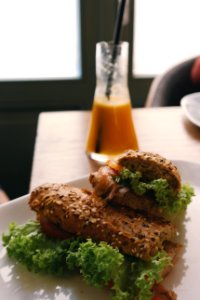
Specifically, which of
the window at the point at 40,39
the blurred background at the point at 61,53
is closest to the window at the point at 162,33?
the blurred background at the point at 61,53

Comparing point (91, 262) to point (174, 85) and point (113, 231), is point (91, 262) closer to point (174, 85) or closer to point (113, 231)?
point (113, 231)

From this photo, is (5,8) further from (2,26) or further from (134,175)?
(134,175)

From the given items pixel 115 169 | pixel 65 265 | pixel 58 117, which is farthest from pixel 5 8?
pixel 65 265

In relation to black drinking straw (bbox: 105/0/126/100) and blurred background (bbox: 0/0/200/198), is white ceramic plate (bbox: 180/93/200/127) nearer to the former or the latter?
black drinking straw (bbox: 105/0/126/100)

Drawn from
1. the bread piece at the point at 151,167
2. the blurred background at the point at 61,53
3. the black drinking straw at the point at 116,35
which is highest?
the black drinking straw at the point at 116,35

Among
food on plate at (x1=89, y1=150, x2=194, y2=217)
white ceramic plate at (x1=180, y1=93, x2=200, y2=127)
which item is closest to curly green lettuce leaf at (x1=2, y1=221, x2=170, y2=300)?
food on plate at (x1=89, y1=150, x2=194, y2=217)

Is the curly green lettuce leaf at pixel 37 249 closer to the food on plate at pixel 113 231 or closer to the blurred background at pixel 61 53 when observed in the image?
the food on plate at pixel 113 231
